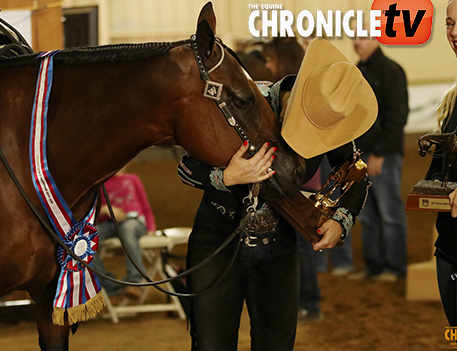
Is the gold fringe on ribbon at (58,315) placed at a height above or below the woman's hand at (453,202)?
below

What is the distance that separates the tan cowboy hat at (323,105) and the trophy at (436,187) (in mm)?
364

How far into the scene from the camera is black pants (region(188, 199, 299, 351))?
212 centimetres

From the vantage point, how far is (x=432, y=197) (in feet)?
6.77

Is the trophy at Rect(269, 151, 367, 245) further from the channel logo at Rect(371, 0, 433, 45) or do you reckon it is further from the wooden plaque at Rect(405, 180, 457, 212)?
the channel logo at Rect(371, 0, 433, 45)

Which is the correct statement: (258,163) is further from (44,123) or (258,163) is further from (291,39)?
(291,39)

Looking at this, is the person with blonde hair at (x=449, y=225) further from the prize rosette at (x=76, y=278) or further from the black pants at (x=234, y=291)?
the prize rosette at (x=76, y=278)

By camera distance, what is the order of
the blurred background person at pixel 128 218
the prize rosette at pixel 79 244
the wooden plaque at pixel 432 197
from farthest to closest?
the blurred background person at pixel 128 218
the wooden plaque at pixel 432 197
the prize rosette at pixel 79 244

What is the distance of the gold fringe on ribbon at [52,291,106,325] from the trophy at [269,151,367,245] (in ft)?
2.49

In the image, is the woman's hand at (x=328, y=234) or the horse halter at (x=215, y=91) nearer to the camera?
the horse halter at (x=215, y=91)

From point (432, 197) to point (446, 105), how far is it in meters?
0.46

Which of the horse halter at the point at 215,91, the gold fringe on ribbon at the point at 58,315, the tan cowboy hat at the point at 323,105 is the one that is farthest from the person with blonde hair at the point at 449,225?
the gold fringe on ribbon at the point at 58,315

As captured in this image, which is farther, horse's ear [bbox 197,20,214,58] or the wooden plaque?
the wooden plaque

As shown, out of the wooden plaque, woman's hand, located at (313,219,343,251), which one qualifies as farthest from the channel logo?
woman's hand, located at (313,219,343,251)

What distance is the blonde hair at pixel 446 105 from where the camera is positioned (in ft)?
7.40
